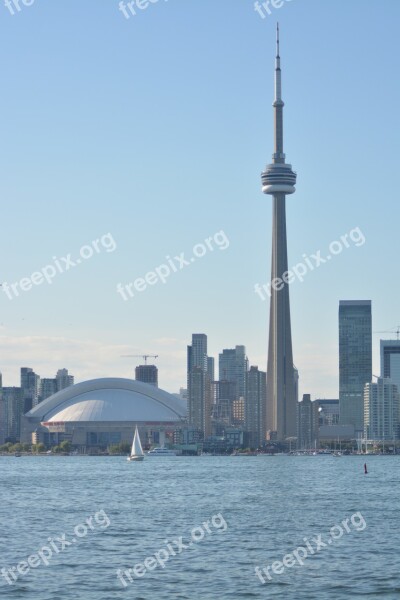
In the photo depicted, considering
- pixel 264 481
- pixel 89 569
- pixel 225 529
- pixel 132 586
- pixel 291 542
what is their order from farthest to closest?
pixel 264 481
pixel 225 529
pixel 291 542
pixel 89 569
pixel 132 586

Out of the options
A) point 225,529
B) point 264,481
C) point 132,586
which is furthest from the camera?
point 264,481

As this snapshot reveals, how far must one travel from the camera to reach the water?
45625 millimetres

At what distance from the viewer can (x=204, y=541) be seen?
192 ft

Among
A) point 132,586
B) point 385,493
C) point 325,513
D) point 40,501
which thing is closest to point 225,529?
point 325,513

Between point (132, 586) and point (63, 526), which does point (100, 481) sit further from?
point (132, 586)

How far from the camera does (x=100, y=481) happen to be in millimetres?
123625

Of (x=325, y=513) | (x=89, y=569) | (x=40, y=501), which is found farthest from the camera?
(x=40, y=501)

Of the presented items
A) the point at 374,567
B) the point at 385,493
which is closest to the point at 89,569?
the point at 374,567

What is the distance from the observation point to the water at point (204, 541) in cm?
4562

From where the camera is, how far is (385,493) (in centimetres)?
9750

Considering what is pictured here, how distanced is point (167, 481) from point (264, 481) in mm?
9694

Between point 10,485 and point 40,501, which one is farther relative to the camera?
point 10,485

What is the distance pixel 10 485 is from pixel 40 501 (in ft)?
98.0

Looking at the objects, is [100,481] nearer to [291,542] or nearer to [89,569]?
[291,542]
